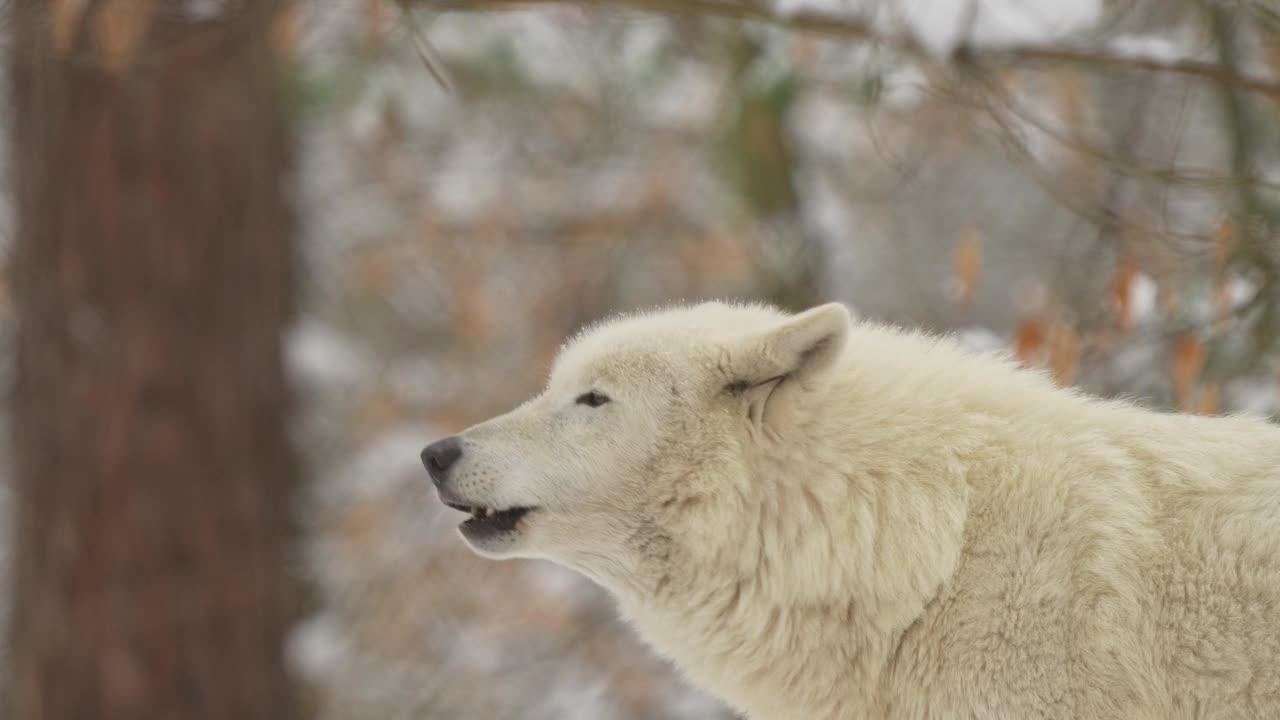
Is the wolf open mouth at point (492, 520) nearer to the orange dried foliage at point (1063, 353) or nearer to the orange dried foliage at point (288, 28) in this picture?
the orange dried foliage at point (1063, 353)

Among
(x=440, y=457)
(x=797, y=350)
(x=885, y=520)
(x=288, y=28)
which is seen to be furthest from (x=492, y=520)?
(x=288, y=28)

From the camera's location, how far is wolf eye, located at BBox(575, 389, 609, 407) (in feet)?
12.8

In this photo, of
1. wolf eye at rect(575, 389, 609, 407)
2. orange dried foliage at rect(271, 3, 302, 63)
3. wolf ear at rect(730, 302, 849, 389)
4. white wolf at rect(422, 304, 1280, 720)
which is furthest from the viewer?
orange dried foliage at rect(271, 3, 302, 63)

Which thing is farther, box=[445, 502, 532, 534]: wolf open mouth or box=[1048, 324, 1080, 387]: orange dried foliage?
box=[1048, 324, 1080, 387]: orange dried foliage

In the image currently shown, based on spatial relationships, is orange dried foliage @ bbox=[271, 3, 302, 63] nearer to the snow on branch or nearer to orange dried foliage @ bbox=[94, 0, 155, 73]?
orange dried foliage @ bbox=[94, 0, 155, 73]

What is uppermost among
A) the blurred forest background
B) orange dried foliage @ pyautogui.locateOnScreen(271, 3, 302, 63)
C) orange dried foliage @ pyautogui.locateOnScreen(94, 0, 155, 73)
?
orange dried foliage @ pyautogui.locateOnScreen(94, 0, 155, 73)

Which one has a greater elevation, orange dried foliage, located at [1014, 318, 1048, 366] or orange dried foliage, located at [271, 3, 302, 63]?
orange dried foliage, located at [271, 3, 302, 63]

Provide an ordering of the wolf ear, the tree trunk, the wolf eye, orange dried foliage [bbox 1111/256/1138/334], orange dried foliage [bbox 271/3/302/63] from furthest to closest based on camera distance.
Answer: the tree trunk
orange dried foliage [bbox 271/3/302/63]
orange dried foliage [bbox 1111/256/1138/334]
the wolf eye
the wolf ear

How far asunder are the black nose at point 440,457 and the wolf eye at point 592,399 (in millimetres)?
388

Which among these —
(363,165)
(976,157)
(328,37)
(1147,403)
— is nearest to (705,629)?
(1147,403)

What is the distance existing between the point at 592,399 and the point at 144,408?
14.5 ft

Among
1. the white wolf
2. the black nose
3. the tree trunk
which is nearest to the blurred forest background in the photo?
the tree trunk

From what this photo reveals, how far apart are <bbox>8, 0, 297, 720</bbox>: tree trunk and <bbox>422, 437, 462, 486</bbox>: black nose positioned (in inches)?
161

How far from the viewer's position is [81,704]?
23.8 feet
